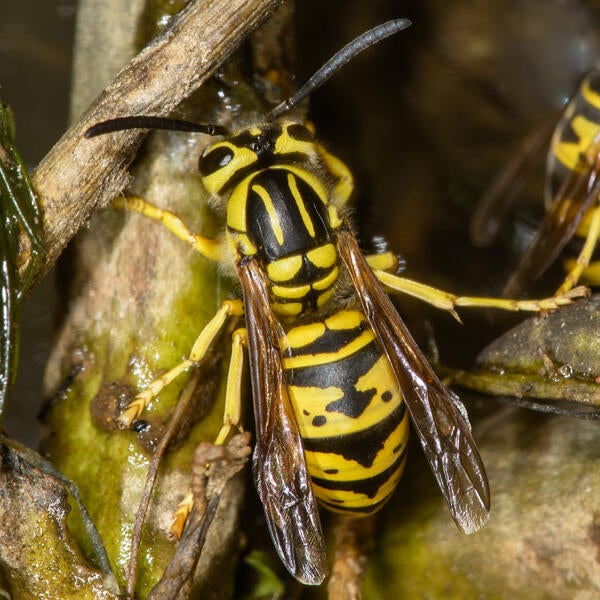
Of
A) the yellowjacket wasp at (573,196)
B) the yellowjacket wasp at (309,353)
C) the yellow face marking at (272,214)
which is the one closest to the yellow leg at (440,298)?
the yellowjacket wasp at (309,353)

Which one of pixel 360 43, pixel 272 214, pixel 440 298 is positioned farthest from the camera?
pixel 440 298

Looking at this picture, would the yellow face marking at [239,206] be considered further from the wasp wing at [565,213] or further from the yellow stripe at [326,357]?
the wasp wing at [565,213]

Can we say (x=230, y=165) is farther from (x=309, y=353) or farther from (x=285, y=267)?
(x=309, y=353)

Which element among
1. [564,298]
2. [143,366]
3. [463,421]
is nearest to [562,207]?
[564,298]

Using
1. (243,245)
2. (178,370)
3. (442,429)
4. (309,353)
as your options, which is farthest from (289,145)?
(442,429)

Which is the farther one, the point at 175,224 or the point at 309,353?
the point at 175,224

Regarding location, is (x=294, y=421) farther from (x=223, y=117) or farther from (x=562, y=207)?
(x=562, y=207)
